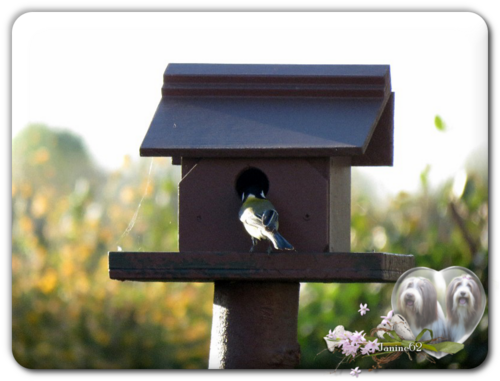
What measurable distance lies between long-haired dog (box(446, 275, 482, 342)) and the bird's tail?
66 cm

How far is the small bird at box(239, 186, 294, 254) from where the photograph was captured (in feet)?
9.58

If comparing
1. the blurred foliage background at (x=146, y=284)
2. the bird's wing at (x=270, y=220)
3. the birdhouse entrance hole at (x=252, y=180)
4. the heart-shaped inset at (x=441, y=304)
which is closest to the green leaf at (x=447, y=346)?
the heart-shaped inset at (x=441, y=304)

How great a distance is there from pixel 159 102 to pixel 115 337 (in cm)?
360

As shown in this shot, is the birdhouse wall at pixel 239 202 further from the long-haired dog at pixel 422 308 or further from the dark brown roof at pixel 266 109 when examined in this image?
the long-haired dog at pixel 422 308

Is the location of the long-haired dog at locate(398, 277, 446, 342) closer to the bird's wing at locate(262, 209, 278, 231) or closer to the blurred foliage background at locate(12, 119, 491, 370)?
the bird's wing at locate(262, 209, 278, 231)

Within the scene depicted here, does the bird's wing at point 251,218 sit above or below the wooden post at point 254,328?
above

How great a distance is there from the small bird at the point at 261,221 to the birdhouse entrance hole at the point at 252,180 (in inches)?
6.7

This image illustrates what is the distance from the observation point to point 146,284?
728 cm

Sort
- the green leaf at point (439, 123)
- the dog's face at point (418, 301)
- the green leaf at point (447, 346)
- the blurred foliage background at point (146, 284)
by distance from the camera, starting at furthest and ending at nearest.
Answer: the blurred foliage background at point (146, 284) → the green leaf at point (439, 123) → the dog's face at point (418, 301) → the green leaf at point (447, 346)

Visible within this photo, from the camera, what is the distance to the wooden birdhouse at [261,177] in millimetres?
2975

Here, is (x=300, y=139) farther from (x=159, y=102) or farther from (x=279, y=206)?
(x=159, y=102)

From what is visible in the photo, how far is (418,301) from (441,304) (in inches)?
3.6

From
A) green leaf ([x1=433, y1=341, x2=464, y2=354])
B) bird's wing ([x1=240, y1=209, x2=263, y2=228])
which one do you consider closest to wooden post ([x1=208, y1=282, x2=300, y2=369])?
bird's wing ([x1=240, y1=209, x2=263, y2=228])
